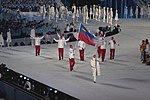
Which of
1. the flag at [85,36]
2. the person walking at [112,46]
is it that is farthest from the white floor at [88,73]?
the flag at [85,36]

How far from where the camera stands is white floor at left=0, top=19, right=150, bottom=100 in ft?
41.9

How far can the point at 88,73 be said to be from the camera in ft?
52.2

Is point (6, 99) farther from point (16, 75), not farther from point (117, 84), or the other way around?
point (117, 84)

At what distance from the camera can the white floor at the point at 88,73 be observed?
1277 cm

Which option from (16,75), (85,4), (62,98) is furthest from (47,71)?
(85,4)

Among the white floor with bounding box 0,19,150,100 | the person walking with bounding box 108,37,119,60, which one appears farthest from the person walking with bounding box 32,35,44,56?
the person walking with bounding box 108,37,119,60

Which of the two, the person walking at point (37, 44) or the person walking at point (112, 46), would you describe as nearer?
the person walking at point (112, 46)

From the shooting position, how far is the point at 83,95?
12.4 metres

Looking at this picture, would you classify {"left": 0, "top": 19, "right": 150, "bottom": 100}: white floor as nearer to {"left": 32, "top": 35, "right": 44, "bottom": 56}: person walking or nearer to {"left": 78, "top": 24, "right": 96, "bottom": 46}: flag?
{"left": 32, "top": 35, "right": 44, "bottom": 56}: person walking

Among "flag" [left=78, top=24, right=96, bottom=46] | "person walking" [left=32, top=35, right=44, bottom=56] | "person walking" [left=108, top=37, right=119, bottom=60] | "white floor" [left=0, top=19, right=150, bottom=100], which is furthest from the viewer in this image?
"person walking" [left=32, top=35, right=44, bottom=56]

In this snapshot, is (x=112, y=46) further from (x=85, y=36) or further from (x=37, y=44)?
(x=37, y=44)

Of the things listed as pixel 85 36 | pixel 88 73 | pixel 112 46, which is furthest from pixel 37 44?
pixel 88 73

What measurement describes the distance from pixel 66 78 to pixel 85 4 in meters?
33.8

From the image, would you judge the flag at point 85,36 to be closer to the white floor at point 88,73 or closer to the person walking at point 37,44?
the white floor at point 88,73
